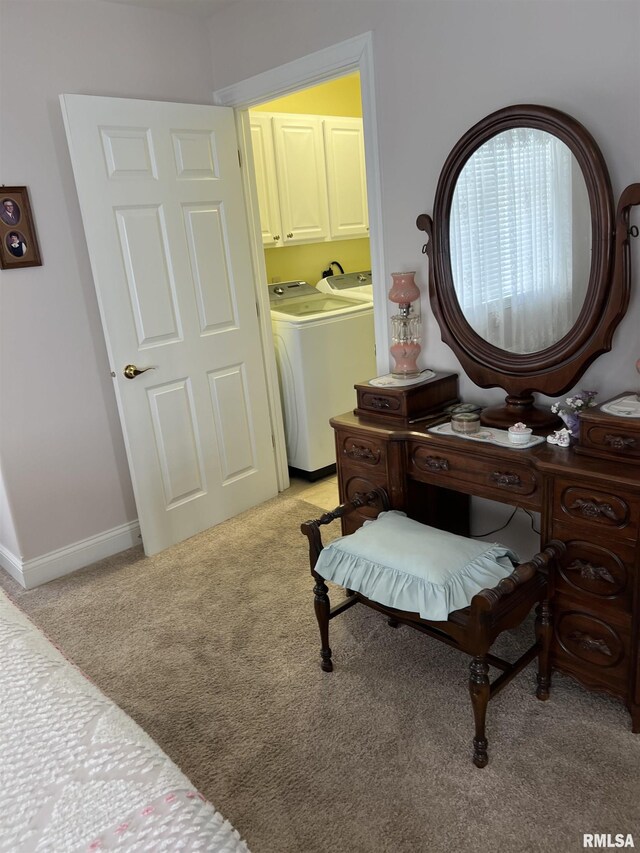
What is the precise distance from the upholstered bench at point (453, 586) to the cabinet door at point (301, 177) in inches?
94.7

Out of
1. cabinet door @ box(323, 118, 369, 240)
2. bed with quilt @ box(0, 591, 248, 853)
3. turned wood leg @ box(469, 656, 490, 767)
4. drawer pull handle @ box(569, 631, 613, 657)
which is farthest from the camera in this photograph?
cabinet door @ box(323, 118, 369, 240)

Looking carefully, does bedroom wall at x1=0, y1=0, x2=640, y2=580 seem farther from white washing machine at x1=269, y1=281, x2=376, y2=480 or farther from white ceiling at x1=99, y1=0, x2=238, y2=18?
white washing machine at x1=269, y1=281, x2=376, y2=480

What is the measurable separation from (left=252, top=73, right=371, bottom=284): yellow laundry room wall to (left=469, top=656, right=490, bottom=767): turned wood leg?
3.05 metres

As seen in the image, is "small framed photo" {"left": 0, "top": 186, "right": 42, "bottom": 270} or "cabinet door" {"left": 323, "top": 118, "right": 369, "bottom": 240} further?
"cabinet door" {"left": 323, "top": 118, "right": 369, "bottom": 240}

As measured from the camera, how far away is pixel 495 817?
5.20 ft

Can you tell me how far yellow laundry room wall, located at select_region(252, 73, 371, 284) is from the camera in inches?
165

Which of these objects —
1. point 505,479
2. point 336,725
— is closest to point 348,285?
point 505,479

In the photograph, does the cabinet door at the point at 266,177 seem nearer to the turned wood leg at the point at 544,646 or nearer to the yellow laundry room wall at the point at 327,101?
the yellow laundry room wall at the point at 327,101

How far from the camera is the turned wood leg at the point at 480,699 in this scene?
1.71m

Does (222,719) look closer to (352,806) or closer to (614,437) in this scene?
(352,806)

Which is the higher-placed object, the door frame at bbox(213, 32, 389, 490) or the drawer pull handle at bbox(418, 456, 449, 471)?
the door frame at bbox(213, 32, 389, 490)

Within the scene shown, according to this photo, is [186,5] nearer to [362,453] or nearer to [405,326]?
[405,326]

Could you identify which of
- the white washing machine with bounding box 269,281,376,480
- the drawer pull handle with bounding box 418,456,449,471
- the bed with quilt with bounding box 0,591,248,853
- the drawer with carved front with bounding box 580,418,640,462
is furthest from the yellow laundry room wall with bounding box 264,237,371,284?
the bed with quilt with bounding box 0,591,248,853

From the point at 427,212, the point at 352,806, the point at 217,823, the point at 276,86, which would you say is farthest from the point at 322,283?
the point at 217,823
